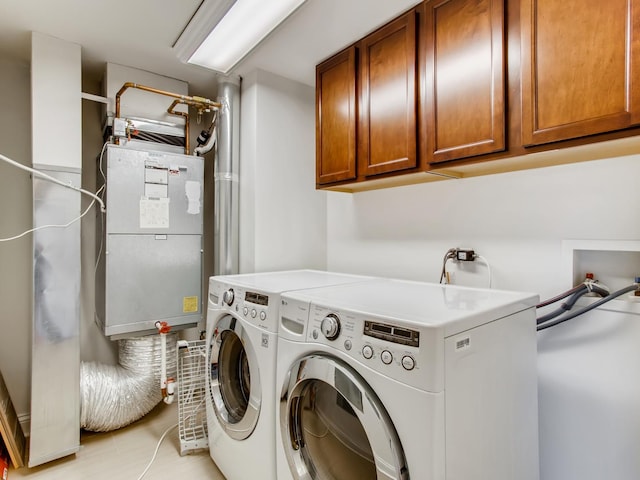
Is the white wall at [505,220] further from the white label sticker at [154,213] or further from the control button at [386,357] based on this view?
the white label sticker at [154,213]

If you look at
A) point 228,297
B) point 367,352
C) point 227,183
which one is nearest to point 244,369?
point 228,297

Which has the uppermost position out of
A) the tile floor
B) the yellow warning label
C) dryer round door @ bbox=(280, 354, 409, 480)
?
the yellow warning label

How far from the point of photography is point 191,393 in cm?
216

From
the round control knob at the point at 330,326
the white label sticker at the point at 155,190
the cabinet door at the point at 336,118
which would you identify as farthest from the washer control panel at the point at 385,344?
the white label sticker at the point at 155,190

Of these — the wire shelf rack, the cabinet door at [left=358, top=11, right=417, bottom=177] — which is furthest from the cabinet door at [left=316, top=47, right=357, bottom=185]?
the wire shelf rack

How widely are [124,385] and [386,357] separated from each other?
2084 millimetres

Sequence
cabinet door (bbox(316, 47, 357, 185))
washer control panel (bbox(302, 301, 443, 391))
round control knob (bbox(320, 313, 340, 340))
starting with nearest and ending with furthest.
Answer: washer control panel (bbox(302, 301, 443, 391)), round control knob (bbox(320, 313, 340, 340)), cabinet door (bbox(316, 47, 357, 185))

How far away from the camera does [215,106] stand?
2418 millimetres

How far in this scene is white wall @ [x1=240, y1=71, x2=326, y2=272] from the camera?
93.4 inches

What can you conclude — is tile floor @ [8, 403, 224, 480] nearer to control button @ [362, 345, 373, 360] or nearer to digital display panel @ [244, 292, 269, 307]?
digital display panel @ [244, 292, 269, 307]

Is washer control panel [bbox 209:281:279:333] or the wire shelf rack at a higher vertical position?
washer control panel [bbox 209:281:279:333]

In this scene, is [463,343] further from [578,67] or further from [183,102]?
[183,102]

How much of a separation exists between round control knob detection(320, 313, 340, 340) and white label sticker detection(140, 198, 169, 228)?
5.40 feet

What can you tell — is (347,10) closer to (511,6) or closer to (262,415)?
(511,6)
